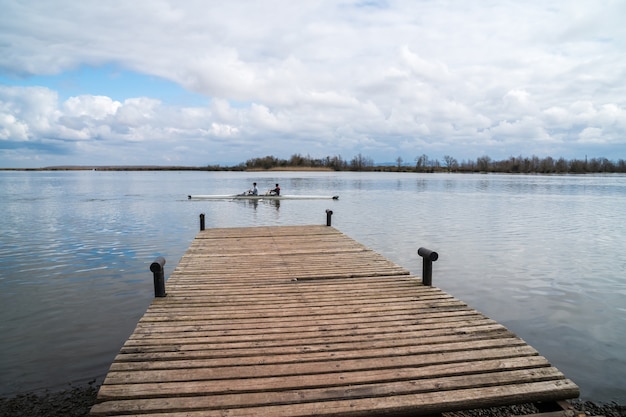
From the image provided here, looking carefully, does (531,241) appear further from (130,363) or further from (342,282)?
(130,363)

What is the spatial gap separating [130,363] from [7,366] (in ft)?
11.9

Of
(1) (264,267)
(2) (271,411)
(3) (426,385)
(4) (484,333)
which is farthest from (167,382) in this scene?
(1) (264,267)

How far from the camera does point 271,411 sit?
12.5 ft

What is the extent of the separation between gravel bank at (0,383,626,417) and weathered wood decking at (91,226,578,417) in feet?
3.19

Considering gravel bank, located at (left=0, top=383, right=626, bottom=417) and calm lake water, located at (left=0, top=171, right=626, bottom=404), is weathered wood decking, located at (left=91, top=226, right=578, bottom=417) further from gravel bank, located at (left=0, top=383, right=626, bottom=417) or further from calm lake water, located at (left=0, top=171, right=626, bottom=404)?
calm lake water, located at (left=0, top=171, right=626, bottom=404)

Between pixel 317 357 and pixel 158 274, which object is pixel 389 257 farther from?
pixel 317 357

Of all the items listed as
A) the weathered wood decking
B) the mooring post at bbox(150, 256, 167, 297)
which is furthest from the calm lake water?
the weathered wood decking

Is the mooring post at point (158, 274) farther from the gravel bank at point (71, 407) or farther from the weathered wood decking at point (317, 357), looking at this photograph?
the gravel bank at point (71, 407)

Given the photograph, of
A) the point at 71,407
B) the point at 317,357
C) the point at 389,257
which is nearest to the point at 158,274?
the point at 71,407

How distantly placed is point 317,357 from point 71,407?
3.54m

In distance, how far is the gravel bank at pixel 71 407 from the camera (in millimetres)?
5359

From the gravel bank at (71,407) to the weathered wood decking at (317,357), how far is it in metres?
0.97

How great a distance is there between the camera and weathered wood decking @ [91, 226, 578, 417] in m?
3.96

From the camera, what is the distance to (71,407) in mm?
5562
